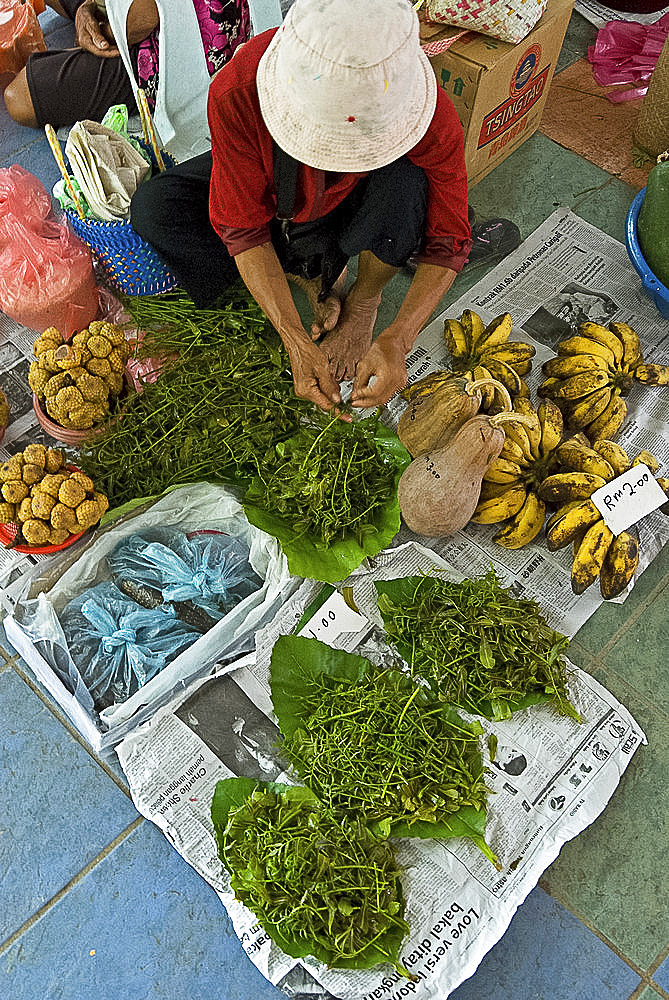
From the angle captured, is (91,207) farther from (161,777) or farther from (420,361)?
(161,777)

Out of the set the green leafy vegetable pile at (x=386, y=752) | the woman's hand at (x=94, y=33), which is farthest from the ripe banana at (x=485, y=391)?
the woman's hand at (x=94, y=33)

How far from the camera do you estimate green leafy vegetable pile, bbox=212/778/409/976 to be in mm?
1268

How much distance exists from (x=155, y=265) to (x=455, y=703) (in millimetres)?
1214

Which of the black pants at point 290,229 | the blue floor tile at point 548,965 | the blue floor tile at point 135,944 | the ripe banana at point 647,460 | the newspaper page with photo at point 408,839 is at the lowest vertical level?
the blue floor tile at point 135,944

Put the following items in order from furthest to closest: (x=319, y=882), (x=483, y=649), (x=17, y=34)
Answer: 1. (x=17, y=34)
2. (x=483, y=649)
3. (x=319, y=882)

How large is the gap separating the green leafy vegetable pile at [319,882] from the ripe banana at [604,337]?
49.9 inches

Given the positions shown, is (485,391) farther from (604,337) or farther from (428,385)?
(604,337)

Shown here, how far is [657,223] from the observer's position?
6.63ft

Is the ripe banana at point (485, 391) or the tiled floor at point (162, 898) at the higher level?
the ripe banana at point (485, 391)

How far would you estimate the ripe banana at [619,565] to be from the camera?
1.69 metres

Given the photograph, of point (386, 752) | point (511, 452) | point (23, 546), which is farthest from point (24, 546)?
point (511, 452)

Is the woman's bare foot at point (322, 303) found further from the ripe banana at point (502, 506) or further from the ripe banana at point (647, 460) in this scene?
the ripe banana at point (647, 460)

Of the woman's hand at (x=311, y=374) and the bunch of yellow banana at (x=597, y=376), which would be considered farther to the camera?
the bunch of yellow banana at (x=597, y=376)

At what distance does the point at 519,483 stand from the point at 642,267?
746 mm
